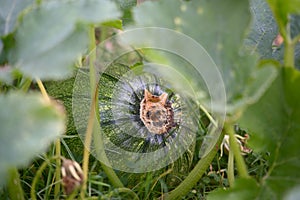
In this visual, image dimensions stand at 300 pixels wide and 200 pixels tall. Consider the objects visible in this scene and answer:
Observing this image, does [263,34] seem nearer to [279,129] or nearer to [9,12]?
[279,129]

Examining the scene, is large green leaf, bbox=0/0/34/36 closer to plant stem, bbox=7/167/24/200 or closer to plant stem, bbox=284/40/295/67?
plant stem, bbox=7/167/24/200

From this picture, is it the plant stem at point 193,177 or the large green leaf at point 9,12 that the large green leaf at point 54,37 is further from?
the plant stem at point 193,177

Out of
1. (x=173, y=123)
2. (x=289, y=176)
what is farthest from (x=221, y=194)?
(x=173, y=123)

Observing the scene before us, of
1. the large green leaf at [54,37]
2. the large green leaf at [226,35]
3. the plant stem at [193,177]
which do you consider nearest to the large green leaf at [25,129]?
the large green leaf at [54,37]

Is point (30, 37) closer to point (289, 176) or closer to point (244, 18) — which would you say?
point (244, 18)

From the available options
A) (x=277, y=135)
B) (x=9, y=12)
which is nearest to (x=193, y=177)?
(x=277, y=135)
